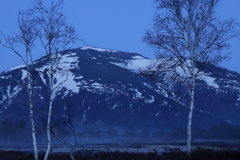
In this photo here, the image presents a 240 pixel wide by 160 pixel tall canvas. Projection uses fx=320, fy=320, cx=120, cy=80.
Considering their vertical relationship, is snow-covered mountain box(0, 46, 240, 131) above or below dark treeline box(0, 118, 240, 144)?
above

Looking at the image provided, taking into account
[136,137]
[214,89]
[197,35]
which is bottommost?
[136,137]

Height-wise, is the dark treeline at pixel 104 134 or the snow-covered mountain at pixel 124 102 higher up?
the snow-covered mountain at pixel 124 102

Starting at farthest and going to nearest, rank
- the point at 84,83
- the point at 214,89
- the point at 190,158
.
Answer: the point at 84,83 < the point at 214,89 < the point at 190,158

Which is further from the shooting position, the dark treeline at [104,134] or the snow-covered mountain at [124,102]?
the snow-covered mountain at [124,102]

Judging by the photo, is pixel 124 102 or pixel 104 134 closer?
pixel 104 134

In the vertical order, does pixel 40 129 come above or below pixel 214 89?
below

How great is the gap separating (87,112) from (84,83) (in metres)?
28.3

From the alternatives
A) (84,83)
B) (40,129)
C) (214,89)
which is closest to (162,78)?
(40,129)

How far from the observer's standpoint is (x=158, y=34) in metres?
14.9

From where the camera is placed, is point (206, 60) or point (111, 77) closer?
point (206, 60)

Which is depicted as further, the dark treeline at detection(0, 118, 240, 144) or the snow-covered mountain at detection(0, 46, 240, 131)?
the snow-covered mountain at detection(0, 46, 240, 131)

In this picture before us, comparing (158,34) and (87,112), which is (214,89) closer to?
(87,112)

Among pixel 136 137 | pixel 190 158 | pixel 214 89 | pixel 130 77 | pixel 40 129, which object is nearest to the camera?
pixel 190 158

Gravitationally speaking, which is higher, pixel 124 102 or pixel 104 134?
pixel 124 102
